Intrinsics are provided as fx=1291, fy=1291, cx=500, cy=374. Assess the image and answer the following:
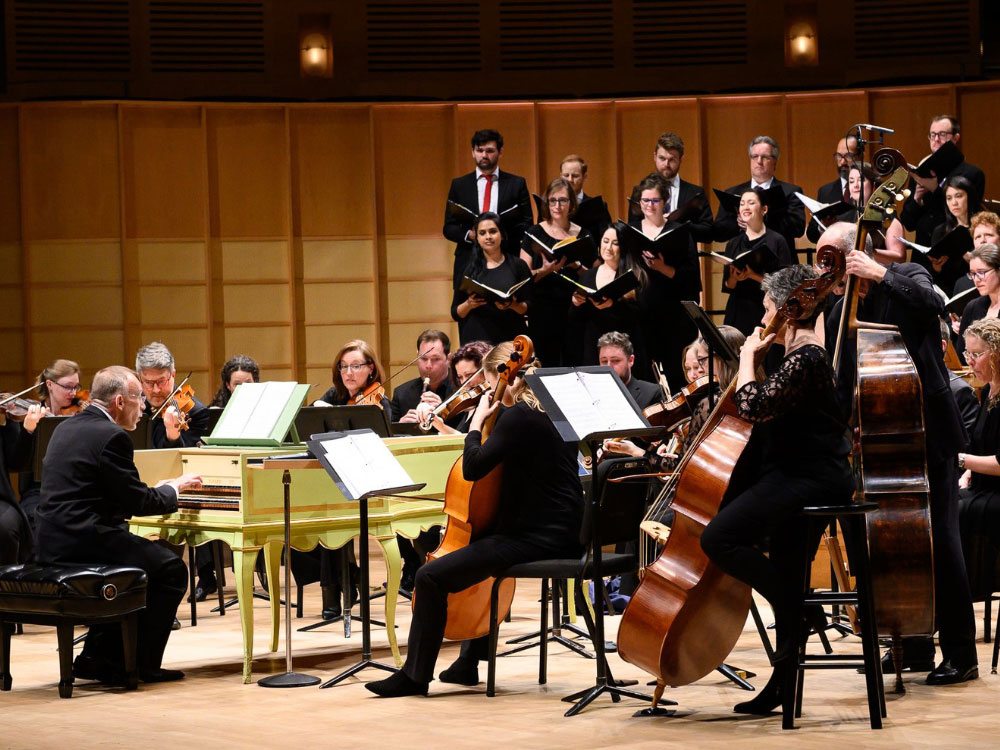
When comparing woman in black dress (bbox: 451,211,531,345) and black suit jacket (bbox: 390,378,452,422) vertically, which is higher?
woman in black dress (bbox: 451,211,531,345)

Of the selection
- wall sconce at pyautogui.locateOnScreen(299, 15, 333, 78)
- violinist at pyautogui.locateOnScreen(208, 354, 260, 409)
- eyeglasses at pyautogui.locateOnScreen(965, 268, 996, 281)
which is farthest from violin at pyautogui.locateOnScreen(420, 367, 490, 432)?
wall sconce at pyautogui.locateOnScreen(299, 15, 333, 78)

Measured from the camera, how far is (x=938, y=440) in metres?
4.07

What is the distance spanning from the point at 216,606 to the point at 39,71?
5.02m

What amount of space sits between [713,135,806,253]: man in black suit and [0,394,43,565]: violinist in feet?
12.4

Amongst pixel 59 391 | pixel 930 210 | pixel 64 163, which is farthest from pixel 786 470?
pixel 64 163

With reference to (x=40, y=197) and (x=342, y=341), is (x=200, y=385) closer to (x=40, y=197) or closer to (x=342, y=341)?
(x=342, y=341)

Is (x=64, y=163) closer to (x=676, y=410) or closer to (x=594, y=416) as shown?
(x=676, y=410)

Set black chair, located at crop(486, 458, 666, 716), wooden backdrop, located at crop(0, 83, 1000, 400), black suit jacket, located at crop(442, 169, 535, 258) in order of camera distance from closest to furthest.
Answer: black chair, located at crop(486, 458, 666, 716) → black suit jacket, located at crop(442, 169, 535, 258) → wooden backdrop, located at crop(0, 83, 1000, 400)

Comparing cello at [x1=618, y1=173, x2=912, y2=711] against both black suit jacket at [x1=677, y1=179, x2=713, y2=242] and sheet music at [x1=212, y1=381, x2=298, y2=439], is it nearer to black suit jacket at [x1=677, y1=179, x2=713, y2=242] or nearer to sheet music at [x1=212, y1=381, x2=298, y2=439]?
sheet music at [x1=212, y1=381, x2=298, y2=439]

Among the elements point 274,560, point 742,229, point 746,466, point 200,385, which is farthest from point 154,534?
point 200,385

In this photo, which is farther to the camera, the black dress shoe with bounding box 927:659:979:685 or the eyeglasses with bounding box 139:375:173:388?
the eyeglasses with bounding box 139:375:173:388

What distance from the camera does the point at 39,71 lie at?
9500mm

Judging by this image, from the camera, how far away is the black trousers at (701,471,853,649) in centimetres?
351

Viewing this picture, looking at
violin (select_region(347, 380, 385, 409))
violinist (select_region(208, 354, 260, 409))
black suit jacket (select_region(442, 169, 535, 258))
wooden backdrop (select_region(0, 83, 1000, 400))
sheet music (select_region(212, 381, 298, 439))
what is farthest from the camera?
wooden backdrop (select_region(0, 83, 1000, 400))
